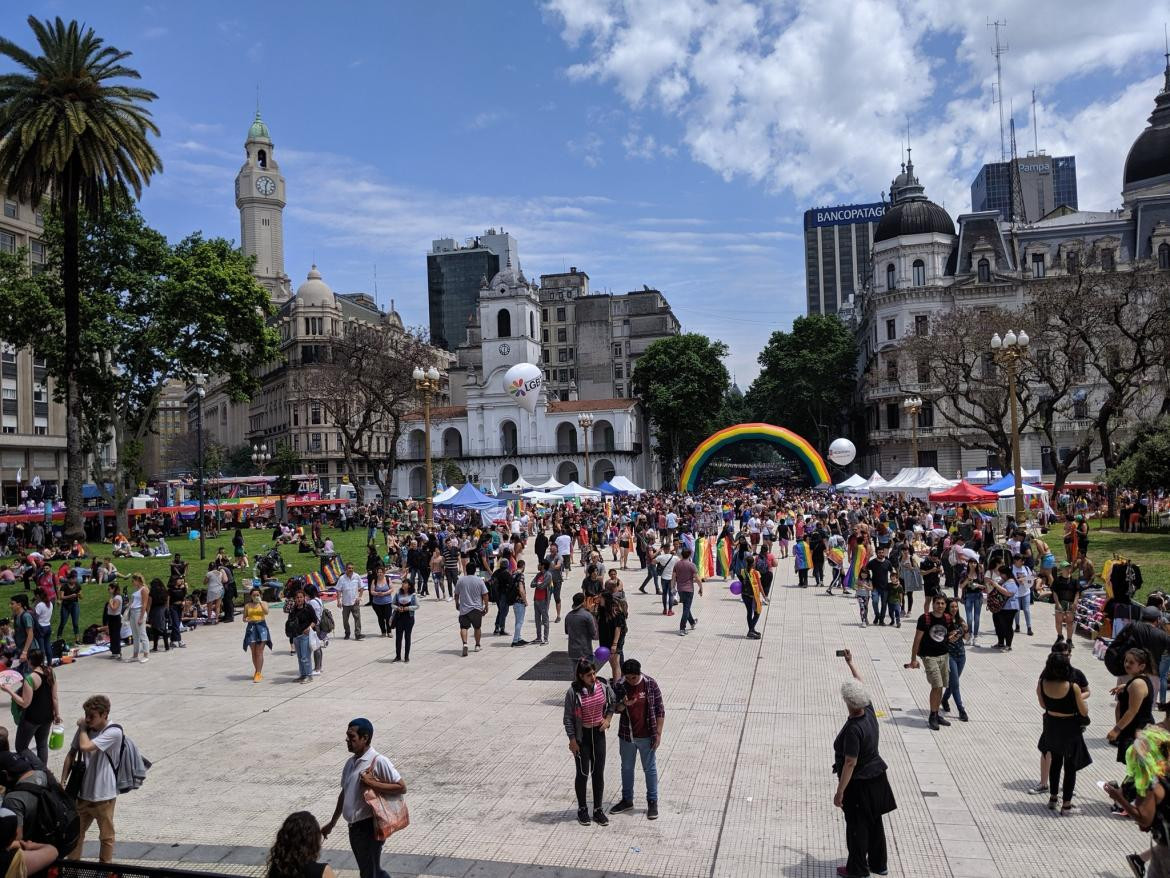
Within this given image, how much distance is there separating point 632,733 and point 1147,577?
645 inches

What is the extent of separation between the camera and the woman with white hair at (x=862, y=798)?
6445 mm

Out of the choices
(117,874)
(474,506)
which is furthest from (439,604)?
(117,874)

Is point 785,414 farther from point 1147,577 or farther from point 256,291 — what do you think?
point 1147,577

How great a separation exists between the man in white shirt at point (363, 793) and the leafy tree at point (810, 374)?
70676 millimetres

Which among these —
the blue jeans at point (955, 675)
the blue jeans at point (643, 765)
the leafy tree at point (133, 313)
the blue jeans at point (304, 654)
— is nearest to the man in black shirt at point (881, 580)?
the blue jeans at point (955, 675)

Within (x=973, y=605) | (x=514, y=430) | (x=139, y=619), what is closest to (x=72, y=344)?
(x=139, y=619)

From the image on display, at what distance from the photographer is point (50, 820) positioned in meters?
5.48

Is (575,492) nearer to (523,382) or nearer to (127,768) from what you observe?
(523,382)

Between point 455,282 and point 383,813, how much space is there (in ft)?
419

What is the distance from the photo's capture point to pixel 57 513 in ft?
126

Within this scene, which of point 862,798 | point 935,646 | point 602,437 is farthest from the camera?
point 602,437

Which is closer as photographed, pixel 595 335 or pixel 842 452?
pixel 842 452

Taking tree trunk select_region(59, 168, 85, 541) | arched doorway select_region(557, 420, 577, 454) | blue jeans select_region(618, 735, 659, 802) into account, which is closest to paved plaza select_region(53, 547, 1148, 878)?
blue jeans select_region(618, 735, 659, 802)

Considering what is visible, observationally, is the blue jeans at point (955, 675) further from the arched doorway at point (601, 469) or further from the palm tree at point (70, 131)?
the arched doorway at point (601, 469)
